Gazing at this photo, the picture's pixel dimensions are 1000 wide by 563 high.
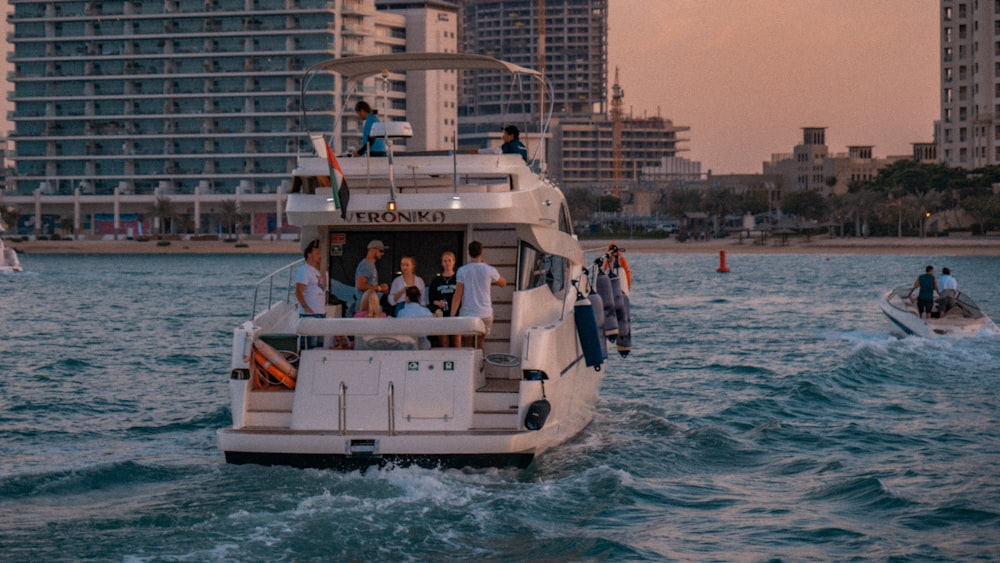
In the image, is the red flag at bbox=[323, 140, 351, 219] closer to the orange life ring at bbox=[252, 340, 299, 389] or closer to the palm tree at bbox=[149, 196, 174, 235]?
the orange life ring at bbox=[252, 340, 299, 389]

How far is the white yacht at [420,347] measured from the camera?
12977mm

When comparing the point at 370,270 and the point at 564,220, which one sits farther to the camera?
the point at 564,220

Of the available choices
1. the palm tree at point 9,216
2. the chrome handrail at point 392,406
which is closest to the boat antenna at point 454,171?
the chrome handrail at point 392,406

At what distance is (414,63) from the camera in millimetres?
16469

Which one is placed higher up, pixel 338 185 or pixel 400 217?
pixel 338 185

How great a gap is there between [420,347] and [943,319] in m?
18.9

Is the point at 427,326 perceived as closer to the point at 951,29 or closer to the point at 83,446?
the point at 83,446

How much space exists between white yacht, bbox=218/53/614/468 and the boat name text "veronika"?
0.01 meters

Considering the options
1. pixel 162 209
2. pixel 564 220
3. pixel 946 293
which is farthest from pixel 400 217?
pixel 162 209

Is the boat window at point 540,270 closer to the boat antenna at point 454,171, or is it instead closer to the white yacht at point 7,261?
the boat antenna at point 454,171

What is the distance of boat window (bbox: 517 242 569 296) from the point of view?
15273mm

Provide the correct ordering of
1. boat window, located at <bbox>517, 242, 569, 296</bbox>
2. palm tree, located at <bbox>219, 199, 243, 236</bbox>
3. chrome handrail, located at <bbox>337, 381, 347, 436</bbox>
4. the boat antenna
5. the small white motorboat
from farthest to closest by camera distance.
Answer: palm tree, located at <bbox>219, 199, 243, 236</bbox> < the small white motorboat < boat window, located at <bbox>517, 242, 569, 296</bbox> < the boat antenna < chrome handrail, located at <bbox>337, 381, 347, 436</bbox>

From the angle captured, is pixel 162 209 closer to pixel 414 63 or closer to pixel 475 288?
pixel 414 63

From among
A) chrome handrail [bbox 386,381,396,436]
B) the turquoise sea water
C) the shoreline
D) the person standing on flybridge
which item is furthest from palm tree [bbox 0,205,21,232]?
chrome handrail [bbox 386,381,396,436]
